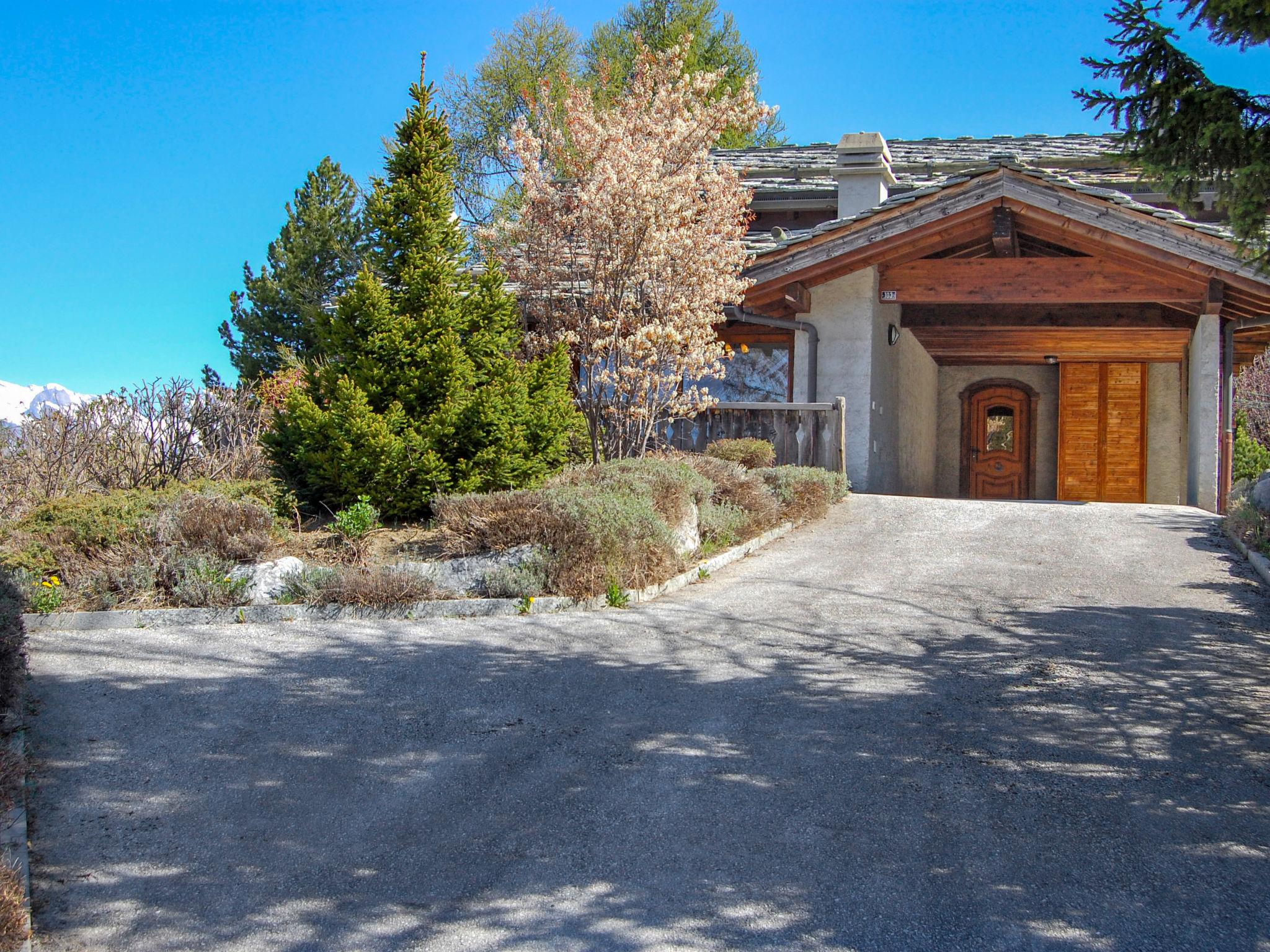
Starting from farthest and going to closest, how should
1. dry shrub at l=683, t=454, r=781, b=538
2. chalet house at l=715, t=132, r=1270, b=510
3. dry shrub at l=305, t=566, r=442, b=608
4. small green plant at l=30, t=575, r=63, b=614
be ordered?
chalet house at l=715, t=132, r=1270, b=510
dry shrub at l=683, t=454, r=781, b=538
dry shrub at l=305, t=566, r=442, b=608
small green plant at l=30, t=575, r=63, b=614

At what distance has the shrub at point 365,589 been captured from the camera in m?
6.97

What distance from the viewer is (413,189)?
10008mm

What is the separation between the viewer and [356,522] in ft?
26.1

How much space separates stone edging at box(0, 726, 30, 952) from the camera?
3.28 meters

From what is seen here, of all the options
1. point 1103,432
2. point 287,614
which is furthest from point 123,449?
point 1103,432

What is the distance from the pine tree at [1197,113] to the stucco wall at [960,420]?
57.9 feet

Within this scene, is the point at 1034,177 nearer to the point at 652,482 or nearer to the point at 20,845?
the point at 652,482

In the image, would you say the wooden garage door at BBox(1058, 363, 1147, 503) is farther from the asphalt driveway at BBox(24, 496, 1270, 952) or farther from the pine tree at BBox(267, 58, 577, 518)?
the asphalt driveway at BBox(24, 496, 1270, 952)

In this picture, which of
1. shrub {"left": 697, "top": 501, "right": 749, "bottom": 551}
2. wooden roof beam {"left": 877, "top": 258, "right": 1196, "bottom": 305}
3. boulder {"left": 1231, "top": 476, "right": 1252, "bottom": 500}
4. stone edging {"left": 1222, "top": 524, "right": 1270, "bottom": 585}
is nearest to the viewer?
stone edging {"left": 1222, "top": 524, "right": 1270, "bottom": 585}

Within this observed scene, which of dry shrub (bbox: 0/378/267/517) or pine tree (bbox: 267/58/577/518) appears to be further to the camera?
dry shrub (bbox: 0/378/267/517)

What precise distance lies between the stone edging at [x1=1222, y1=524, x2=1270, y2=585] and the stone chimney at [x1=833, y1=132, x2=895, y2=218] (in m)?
9.66

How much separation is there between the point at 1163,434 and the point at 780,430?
452 inches

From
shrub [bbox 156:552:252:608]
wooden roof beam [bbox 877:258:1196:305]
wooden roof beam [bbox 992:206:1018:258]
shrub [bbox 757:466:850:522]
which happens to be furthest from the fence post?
shrub [bbox 156:552:252:608]

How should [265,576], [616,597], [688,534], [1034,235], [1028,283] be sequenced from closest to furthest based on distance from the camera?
[265,576] → [616,597] → [688,534] → [1028,283] → [1034,235]
